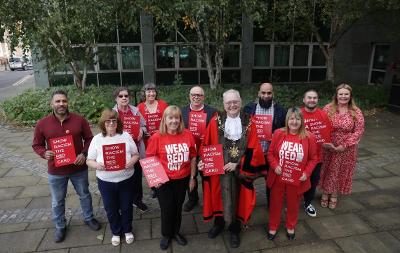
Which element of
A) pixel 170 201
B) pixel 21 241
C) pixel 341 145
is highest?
pixel 341 145

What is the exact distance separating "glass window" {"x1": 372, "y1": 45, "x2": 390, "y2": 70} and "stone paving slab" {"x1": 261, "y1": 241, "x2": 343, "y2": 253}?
17336 millimetres

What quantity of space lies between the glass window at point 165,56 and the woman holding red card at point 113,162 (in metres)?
13.5

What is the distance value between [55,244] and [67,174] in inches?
37.6

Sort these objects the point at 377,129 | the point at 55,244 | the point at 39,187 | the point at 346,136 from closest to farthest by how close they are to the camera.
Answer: the point at 55,244, the point at 346,136, the point at 39,187, the point at 377,129

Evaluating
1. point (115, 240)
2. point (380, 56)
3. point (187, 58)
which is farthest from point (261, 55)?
point (115, 240)

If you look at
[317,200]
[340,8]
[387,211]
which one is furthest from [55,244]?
[340,8]

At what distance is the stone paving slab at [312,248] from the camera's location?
387 cm

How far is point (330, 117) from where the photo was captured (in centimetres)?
448

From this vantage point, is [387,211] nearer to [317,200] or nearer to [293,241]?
[317,200]

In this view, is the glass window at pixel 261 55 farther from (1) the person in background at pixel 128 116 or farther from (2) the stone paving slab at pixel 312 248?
(2) the stone paving slab at pixel 312 248

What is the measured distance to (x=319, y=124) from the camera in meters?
4.28

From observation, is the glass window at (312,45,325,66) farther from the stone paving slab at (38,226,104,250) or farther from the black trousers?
the stone paving slab at (38,226,104,250)

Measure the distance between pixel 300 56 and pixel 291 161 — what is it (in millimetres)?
16111

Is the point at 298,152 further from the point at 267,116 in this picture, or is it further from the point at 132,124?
the point at 132,124
